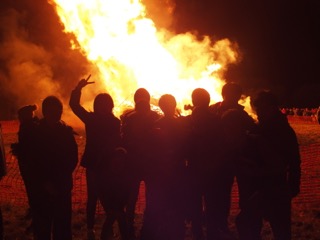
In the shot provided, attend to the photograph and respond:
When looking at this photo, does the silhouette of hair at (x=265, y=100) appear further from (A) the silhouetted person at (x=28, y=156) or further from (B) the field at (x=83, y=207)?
(A) the silhouetted person at (x=28, y=156)

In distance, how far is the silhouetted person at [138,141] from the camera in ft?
15.1

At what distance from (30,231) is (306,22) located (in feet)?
129

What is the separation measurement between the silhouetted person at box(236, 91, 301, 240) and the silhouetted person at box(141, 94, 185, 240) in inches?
28.5

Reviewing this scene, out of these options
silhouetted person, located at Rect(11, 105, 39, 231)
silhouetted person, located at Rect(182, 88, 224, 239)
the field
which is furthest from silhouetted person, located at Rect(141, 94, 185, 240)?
silhouetted person, located at Rect(11, 105, 39, 231)

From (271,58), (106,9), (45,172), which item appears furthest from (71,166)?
(271,58)

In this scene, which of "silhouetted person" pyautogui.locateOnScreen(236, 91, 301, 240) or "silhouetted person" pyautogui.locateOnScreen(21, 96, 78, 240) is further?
"silhouetted person" pyautogui.locateOnScreen(21, 96, 78, 240)

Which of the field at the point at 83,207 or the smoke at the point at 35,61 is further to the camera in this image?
the smoke at the point at 35,61

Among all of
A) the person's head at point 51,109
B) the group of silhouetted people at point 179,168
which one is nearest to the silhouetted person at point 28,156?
the group of silhouetted people at point 179,168

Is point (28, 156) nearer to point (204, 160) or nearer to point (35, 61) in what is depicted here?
point (204, 160)

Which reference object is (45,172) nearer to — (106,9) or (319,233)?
(319,233)

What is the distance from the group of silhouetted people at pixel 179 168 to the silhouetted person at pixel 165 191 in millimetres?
11

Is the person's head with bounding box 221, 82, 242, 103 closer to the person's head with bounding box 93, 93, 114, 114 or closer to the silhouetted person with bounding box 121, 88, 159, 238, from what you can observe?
the silhouetted person with bounding box 121, 88, 159, 238

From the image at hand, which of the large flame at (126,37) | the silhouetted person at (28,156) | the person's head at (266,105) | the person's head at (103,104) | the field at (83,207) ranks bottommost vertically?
the field at (83,207)

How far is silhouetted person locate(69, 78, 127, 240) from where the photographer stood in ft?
15.7
